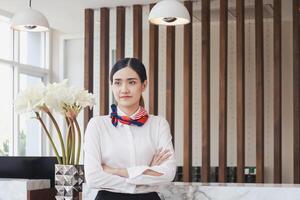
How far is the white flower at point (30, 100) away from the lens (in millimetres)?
2699

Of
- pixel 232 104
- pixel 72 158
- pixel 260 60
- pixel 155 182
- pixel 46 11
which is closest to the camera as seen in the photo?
pixel 155 182

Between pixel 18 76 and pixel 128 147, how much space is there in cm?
672

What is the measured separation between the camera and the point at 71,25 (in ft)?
28.6

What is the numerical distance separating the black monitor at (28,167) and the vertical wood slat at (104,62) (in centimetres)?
286

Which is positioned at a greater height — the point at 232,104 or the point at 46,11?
the point at 46,11

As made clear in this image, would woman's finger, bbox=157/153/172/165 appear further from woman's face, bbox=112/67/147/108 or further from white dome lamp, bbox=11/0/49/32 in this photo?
white dome lamp, bbox=11/0/49/32

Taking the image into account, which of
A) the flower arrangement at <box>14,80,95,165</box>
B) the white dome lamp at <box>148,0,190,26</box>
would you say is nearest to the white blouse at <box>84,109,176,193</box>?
the flower arrangement at <box>14,80,95,165</box>

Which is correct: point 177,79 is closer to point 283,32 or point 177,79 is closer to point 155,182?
point 283,32

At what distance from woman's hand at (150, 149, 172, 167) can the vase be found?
49cm

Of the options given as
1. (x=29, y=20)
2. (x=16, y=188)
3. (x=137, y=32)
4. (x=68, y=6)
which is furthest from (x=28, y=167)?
(x=68, y=6)

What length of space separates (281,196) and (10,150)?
662 centimetres

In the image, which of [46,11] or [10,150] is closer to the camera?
[46,11]

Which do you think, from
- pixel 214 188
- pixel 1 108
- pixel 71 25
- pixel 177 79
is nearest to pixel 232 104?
pixel 177 79

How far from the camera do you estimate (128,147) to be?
2.38 m
